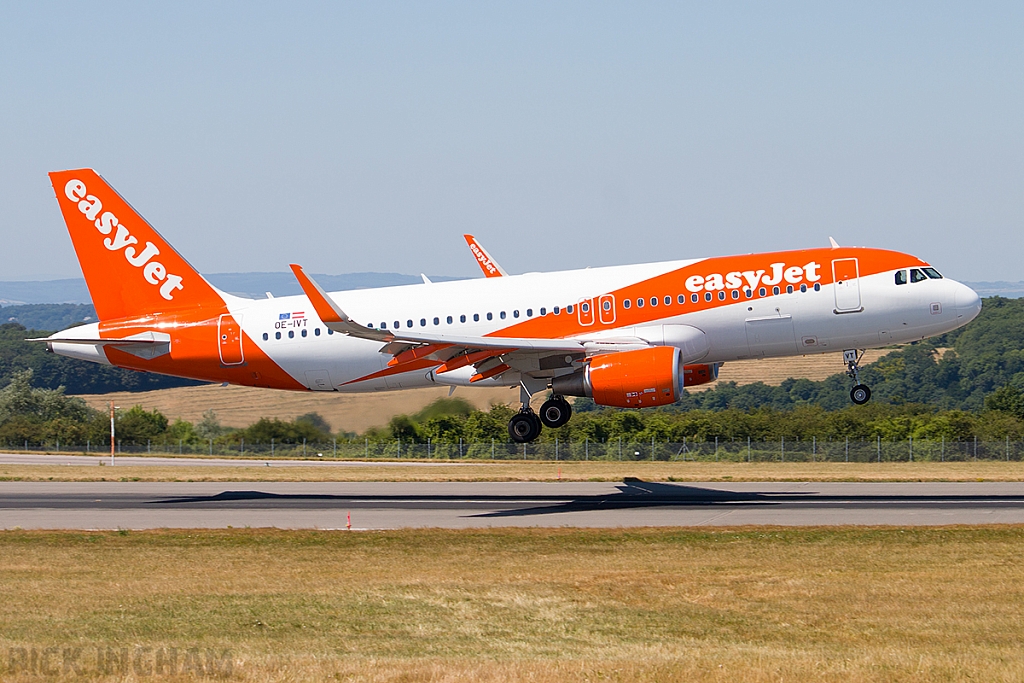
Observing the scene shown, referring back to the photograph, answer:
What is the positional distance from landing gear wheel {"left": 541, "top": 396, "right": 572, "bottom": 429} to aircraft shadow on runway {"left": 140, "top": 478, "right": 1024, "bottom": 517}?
2912mm

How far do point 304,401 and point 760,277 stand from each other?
2461 centimetres

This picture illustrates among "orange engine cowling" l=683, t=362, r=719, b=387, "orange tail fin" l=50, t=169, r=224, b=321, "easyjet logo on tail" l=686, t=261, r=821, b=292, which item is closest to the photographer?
"easyjet logo on tail" l=686, t=261, r=821, b=292

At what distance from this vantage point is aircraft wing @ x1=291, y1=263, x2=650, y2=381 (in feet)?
120

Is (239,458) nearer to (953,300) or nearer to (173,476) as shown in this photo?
(173,476)

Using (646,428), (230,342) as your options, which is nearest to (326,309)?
(230,342)

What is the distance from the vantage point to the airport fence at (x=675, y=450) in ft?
217

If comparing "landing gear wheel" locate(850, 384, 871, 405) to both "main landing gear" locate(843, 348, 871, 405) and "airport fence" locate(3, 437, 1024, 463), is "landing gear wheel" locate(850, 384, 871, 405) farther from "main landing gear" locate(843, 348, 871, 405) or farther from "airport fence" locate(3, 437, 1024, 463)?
"airport fence" locate(3, 437, 1024, 463)

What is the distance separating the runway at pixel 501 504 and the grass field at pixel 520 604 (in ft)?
8.61

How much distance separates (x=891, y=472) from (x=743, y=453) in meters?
13.7

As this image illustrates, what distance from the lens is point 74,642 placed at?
20469 mm

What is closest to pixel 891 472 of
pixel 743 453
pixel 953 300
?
pixel 743 453

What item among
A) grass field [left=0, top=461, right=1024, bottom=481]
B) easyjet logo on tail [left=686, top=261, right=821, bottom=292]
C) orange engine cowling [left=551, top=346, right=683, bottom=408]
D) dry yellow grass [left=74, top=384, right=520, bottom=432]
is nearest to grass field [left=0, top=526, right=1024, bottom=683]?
orange engine cowling [left=551, top=346, right=683, bottom=408]

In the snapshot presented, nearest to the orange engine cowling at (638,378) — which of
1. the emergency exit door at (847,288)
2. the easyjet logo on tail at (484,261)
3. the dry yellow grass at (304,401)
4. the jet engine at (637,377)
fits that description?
the jet engine at (637,377)

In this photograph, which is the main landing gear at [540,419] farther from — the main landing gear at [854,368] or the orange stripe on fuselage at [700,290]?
the main landing gear at [854,368]
